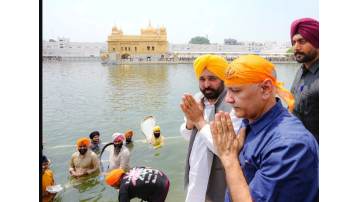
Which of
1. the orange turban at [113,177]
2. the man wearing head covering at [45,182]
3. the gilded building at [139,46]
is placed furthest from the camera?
the gilded building at [139,46]

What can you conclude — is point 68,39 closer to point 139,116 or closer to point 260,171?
point 139,116

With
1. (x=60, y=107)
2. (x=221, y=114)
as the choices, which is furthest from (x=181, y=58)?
(x=221, y=114)

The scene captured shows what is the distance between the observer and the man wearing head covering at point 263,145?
0.90m

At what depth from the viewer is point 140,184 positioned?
3.01 meters

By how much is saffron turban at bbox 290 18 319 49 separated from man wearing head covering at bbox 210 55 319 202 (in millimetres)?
928

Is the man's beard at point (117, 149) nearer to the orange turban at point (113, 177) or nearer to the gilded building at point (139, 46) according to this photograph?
A: the orange turban at point (113, 177)

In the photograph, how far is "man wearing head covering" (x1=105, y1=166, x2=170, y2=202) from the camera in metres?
3.00

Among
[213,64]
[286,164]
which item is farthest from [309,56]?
[286,164]

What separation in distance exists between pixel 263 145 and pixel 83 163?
4.73 m

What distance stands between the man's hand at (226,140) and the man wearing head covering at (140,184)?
210cm

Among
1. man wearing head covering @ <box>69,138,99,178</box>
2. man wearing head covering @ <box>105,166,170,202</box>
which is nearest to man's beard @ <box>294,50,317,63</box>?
man wearing head covering @ <box>105,166,170,202</box>

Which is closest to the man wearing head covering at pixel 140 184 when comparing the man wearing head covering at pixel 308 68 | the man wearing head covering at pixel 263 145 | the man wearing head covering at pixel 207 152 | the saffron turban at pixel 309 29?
the man wearing head covering at pixel 207 152
